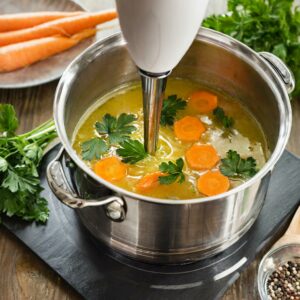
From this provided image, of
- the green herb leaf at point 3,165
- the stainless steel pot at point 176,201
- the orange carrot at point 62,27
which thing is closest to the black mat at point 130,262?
the stainless steel pot at point 176,201

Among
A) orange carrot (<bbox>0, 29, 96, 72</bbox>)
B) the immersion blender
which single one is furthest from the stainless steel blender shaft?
orange carrot (<bbox>0, 29, 96, 72</bbox>)

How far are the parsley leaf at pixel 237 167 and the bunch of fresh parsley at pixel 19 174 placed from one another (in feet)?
1.64

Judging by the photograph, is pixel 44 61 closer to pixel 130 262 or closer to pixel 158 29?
pixel 130 262

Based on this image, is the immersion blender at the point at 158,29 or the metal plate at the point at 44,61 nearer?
the immersion blender at the point at 158,29

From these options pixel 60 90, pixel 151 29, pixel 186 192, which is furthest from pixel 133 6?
pixel 186 192

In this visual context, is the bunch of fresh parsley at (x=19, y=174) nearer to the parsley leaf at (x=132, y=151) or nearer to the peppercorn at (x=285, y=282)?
the parsley leaf at (x=132, y=151)

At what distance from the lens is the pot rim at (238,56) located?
142cm

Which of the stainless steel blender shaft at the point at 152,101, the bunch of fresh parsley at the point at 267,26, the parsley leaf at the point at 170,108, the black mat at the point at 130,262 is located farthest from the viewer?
the bunch of fresh parsley at the point at 267,26

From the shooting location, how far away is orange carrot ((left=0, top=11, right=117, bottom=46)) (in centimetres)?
239

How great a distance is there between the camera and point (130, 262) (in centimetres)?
170

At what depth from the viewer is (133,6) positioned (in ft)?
3.97

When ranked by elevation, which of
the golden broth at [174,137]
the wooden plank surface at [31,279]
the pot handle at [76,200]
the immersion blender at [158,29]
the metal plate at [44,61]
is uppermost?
the immersion blender at [158,29]

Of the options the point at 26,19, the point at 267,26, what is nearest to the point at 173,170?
the point at 267,26

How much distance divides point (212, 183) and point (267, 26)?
0.76 meters
